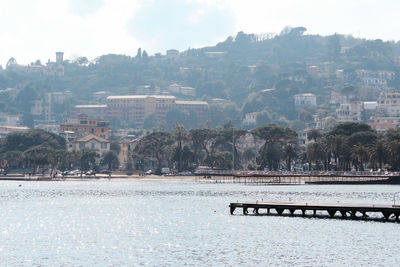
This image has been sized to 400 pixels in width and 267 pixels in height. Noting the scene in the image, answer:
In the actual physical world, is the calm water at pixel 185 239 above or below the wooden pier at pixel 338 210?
below

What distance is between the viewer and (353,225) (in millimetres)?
95188

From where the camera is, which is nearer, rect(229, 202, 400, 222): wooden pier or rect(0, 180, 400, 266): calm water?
rect(0, 180, 400, 266): calm water

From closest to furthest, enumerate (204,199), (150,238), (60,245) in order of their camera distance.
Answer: (60,245)
(150,238)
(204,199)

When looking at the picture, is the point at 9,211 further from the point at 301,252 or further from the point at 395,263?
the point at 395,263

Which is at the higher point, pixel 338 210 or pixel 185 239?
pixel 338 210

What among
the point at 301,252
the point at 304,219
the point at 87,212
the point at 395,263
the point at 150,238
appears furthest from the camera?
the point at 87,212

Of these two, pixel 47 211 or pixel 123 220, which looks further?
pixel 47 211

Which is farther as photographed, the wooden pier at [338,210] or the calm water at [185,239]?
the wooden pier at [338,210]

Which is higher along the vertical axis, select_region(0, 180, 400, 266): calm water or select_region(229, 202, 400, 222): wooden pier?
select_region(229, 202, 400, 222): wooden pier

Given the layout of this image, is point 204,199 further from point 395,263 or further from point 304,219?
point 395,263

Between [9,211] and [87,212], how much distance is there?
12781mm

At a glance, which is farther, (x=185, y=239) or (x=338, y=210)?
(x=338, y=210)

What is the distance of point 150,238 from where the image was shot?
279ft

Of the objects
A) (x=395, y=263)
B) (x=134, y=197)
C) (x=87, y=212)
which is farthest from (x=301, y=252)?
(x=134, y=197)
